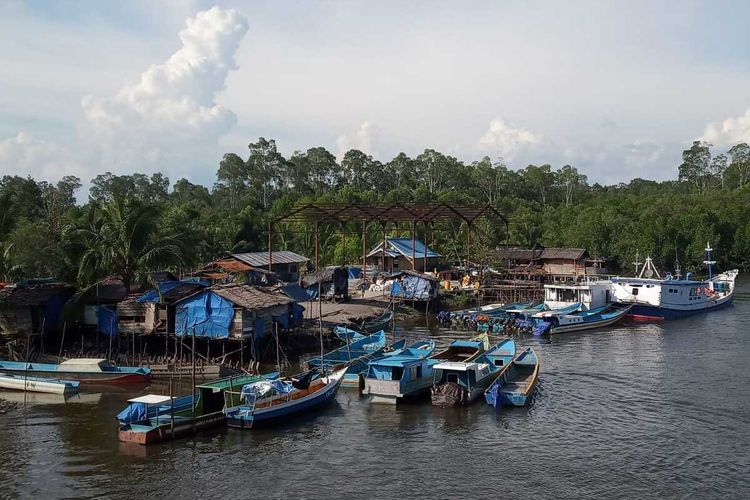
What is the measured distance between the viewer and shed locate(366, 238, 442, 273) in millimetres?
70062

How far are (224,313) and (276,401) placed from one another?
918 cm

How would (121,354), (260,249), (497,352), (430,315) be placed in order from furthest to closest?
(260,249)
(430,315)
(121,354)
(497,352)

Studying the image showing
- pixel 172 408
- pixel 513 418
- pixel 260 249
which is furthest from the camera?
pixel 260 249

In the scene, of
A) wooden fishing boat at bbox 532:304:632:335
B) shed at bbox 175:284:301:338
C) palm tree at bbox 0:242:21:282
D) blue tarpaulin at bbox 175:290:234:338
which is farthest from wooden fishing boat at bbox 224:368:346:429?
wooden fishing boat at bbox 532:304:632:335

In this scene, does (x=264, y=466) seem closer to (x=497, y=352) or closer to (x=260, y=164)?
(x=497, y=352)

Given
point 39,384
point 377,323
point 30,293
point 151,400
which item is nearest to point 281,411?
point 151,400

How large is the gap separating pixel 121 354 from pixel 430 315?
82.7 ft

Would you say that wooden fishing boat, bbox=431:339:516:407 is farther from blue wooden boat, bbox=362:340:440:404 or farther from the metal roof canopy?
the metal roof canopy

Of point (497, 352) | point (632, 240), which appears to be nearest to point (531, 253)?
point (632, 240)

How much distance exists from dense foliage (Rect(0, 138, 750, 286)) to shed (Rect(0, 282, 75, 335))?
4.54ft

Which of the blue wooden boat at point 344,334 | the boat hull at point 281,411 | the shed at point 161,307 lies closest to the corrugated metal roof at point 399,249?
the blue wooden boat at point 344,334

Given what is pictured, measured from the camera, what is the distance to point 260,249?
261ft

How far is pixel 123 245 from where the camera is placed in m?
38.5

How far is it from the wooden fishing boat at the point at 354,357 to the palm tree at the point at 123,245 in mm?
10438
